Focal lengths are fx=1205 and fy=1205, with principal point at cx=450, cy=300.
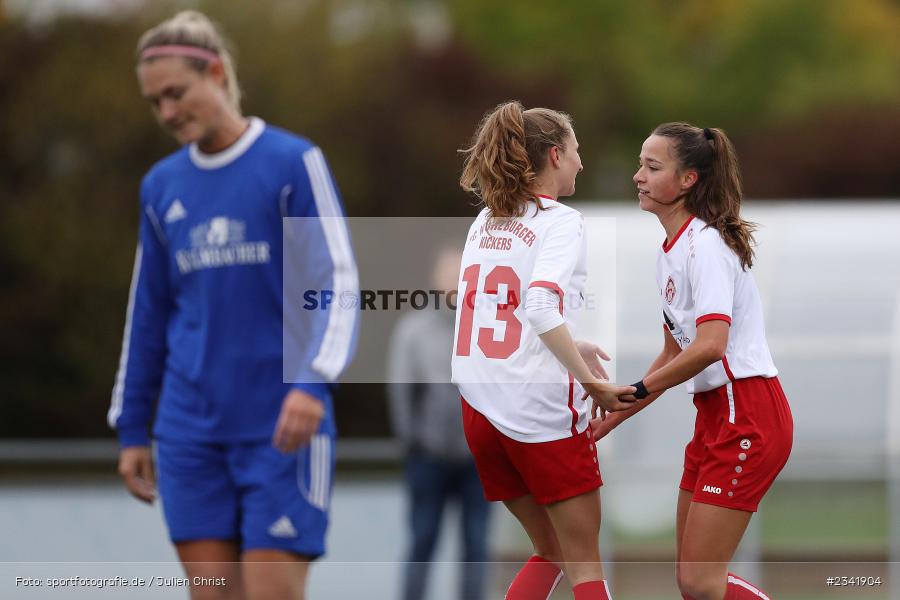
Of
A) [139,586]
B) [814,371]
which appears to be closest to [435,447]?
[139,586]

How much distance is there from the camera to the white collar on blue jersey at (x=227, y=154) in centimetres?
435

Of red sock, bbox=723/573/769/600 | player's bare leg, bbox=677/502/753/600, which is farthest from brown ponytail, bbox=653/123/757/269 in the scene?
red sock, bbox=723/573/769/600

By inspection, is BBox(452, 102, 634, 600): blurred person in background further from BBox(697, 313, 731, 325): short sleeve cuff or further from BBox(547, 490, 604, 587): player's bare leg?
BBox(697, 313, 731, 325): short sleeve cuff

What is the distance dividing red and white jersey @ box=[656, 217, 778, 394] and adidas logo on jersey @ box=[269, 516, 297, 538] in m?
1.49

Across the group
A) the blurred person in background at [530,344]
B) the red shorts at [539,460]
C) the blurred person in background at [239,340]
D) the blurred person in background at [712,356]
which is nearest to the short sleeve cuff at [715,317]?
the blurred person in background at [712,356]

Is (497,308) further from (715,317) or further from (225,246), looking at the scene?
(225,246)

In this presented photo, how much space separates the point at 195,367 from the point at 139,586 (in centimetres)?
186

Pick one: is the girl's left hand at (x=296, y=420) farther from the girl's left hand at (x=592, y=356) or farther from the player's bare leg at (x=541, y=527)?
the girl's left hand at (x=592, y=356)

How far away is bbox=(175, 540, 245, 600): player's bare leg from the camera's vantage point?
13.7ft

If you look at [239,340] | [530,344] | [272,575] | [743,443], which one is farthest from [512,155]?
[272,575]

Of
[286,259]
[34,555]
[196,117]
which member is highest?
[196,117]

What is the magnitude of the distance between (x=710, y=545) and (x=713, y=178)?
4.16 feet

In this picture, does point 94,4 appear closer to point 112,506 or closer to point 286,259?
point 112,506

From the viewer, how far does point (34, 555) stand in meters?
6.68
